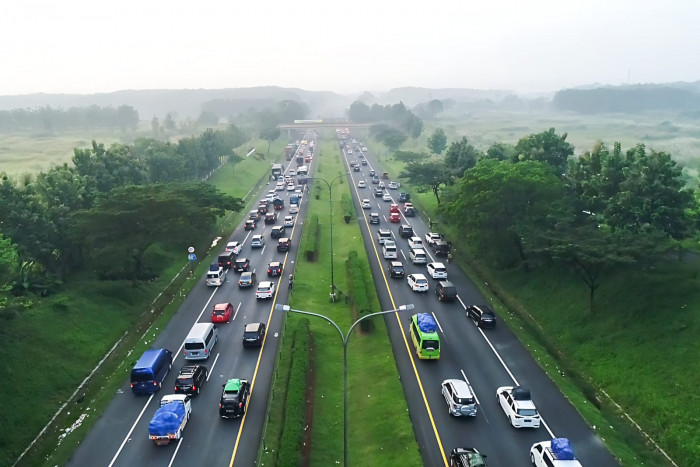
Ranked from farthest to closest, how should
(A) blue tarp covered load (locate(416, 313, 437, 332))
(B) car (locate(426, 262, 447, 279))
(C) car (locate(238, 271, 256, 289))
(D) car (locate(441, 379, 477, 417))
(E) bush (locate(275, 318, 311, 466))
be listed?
1. (B) car (locate(426, 262, 447, 279))
2. (C) car (locate(238, 271, 256, 289))
3. (A) blue tarp covered load (locate(416, 313, 437, 332))
4. (D) car (locate(441, 379, 477, 417))
5. (E) bush (locate(275, 318, 311, 466))

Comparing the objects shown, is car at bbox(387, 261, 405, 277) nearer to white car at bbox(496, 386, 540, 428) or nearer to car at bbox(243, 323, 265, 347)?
car at bbox(243, 323, 265, 347)

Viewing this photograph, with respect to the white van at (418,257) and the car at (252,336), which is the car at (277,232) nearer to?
the white van at (418,257)

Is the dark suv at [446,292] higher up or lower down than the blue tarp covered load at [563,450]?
lower down

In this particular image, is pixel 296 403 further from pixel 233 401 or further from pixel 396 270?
pixel 396 270

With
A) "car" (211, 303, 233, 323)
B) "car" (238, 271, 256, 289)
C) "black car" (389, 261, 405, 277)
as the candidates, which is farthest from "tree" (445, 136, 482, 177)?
"car" (211, 303, 233, 323)

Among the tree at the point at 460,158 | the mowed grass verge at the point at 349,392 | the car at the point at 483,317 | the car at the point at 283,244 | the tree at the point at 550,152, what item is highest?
the tree at the point at 550,152

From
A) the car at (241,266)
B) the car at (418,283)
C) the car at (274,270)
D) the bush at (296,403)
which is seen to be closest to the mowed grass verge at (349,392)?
the bush at (296,403)
